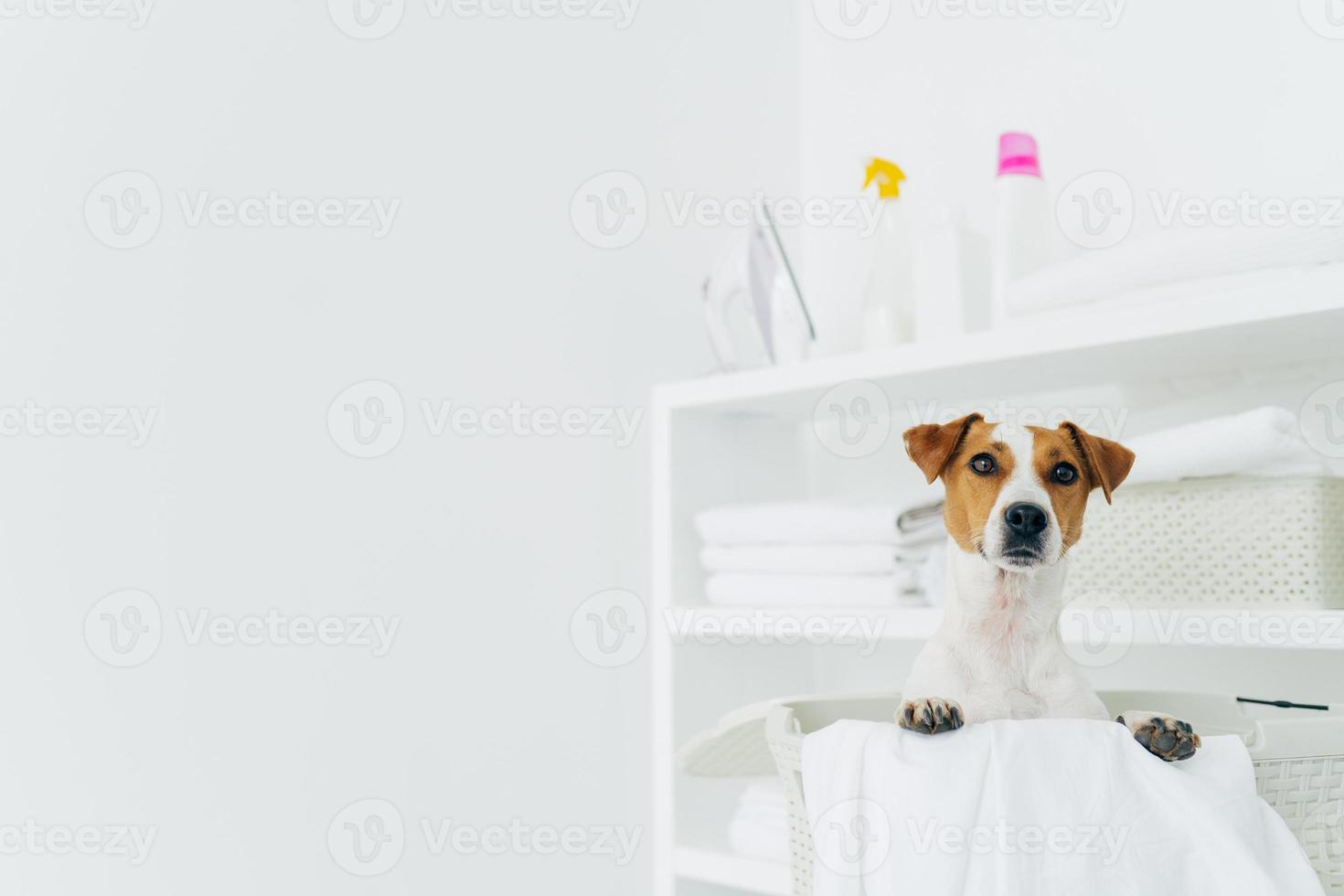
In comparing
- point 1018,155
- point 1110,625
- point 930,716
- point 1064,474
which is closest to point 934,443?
point 1064,474

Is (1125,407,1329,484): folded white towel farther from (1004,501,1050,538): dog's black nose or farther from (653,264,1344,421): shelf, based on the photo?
(1004,501,1050,538): dog's black nose

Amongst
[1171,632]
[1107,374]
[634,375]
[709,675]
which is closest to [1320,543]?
[1171,632]

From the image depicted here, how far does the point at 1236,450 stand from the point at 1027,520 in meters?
0.32

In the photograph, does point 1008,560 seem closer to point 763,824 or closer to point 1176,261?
point 1176,261

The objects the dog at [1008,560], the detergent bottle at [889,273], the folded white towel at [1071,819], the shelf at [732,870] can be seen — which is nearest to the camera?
the folded white towel at [1071,819]

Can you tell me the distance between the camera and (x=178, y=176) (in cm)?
112

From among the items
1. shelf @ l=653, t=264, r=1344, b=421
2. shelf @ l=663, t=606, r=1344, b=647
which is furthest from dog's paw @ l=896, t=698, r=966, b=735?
shelf @ l=653, t=264, r=1344, b=421

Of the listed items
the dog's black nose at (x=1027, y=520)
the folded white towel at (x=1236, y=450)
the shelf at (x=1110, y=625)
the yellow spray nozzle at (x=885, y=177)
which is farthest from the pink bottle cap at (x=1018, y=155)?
the dog's black nose at (x=1027, y=520)

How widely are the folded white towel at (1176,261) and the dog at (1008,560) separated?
0.27m

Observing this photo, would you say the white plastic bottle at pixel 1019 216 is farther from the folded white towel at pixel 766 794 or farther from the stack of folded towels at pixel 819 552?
the folded white towel at pixel 766 794

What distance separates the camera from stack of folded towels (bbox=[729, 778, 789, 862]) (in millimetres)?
1237

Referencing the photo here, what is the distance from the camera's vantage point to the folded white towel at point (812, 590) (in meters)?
1.23

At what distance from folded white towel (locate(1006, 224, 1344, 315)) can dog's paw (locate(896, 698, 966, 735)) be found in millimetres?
515

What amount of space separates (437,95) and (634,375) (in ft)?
1.39
